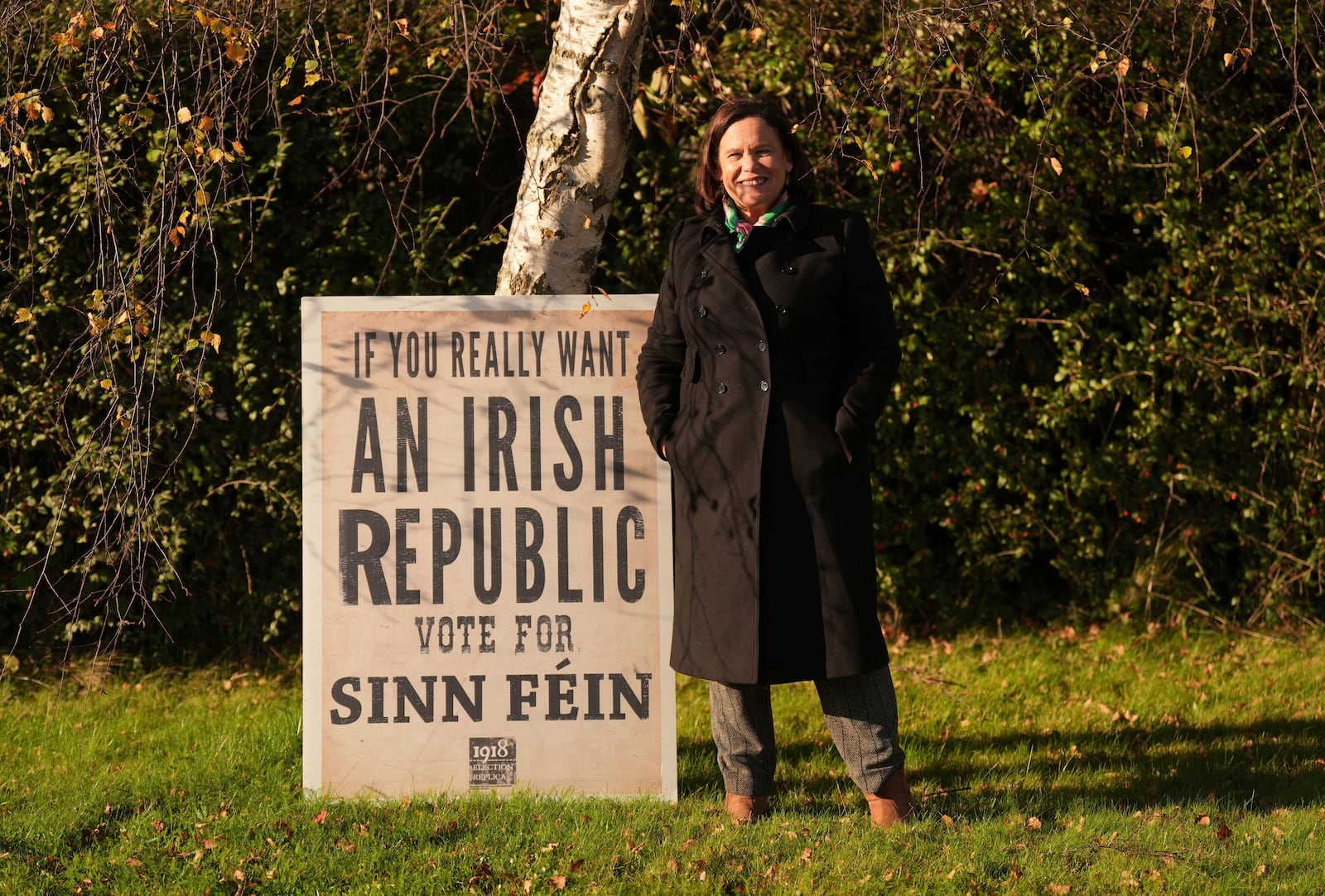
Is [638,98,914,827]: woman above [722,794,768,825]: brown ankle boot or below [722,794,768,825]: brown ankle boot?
above

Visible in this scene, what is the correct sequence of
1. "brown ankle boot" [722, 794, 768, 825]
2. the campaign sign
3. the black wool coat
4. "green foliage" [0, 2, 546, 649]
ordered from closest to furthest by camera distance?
1. the black wool coat
2. "brown ankle boot" [722, 794, 768, 825]
3. the campaign sign
4. "green foliage" [0, 2, 546, 649]

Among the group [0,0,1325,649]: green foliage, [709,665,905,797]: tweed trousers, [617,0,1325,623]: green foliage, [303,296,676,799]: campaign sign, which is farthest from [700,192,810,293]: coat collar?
[617,0,1325,623]: green foliage

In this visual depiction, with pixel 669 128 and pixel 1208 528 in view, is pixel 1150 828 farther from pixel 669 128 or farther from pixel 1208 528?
pixel 669 128

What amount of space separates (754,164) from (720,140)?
0.51ft

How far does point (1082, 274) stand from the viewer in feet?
17.0

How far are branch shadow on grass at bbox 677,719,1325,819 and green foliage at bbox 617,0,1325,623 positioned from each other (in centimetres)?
100

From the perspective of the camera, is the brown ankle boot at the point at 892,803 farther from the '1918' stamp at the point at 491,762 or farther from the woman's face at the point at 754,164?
the woman's face at the point at 754,164

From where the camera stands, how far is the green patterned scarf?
3.40 m


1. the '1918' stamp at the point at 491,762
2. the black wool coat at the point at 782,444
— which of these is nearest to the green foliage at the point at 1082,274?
the black wool coat at the point at 782,444

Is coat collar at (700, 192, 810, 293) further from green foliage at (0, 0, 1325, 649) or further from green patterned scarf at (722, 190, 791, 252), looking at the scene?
green foliage at (0, 0, 1325, 649)

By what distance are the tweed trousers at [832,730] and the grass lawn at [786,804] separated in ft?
0.46

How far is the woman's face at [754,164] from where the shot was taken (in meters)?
3.37

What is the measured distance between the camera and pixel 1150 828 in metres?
3.46

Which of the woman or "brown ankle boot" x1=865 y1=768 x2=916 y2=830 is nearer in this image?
the woman
